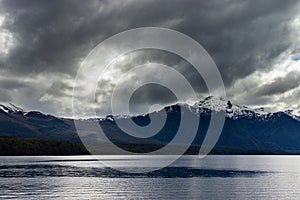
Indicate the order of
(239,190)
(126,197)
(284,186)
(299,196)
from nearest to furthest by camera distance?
1. (126,197)
2. (299,196)
3. (239,190)
4. (284,186)

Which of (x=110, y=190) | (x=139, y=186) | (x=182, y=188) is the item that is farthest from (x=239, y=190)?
(x=110, y=190)

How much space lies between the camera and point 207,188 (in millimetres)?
114562

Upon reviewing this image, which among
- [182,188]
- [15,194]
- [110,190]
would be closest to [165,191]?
[182,188]

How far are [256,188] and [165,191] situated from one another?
31.0 m

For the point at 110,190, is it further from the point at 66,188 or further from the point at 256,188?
the point at 256,188

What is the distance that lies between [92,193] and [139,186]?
2018 centimetres

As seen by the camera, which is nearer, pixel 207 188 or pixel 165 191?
pixel 165 191

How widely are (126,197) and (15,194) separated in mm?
28789

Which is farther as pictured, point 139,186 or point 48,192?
point 139,186

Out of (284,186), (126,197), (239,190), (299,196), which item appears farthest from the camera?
(284,186)

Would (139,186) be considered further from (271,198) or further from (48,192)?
(271,198)

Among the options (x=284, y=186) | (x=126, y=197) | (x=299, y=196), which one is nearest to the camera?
(x=126, y=197)

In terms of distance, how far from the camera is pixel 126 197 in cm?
9488

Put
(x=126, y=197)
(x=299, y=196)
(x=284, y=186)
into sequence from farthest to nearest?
(x=284, y=186), (x=299, y=196), (x=126, y=197)
